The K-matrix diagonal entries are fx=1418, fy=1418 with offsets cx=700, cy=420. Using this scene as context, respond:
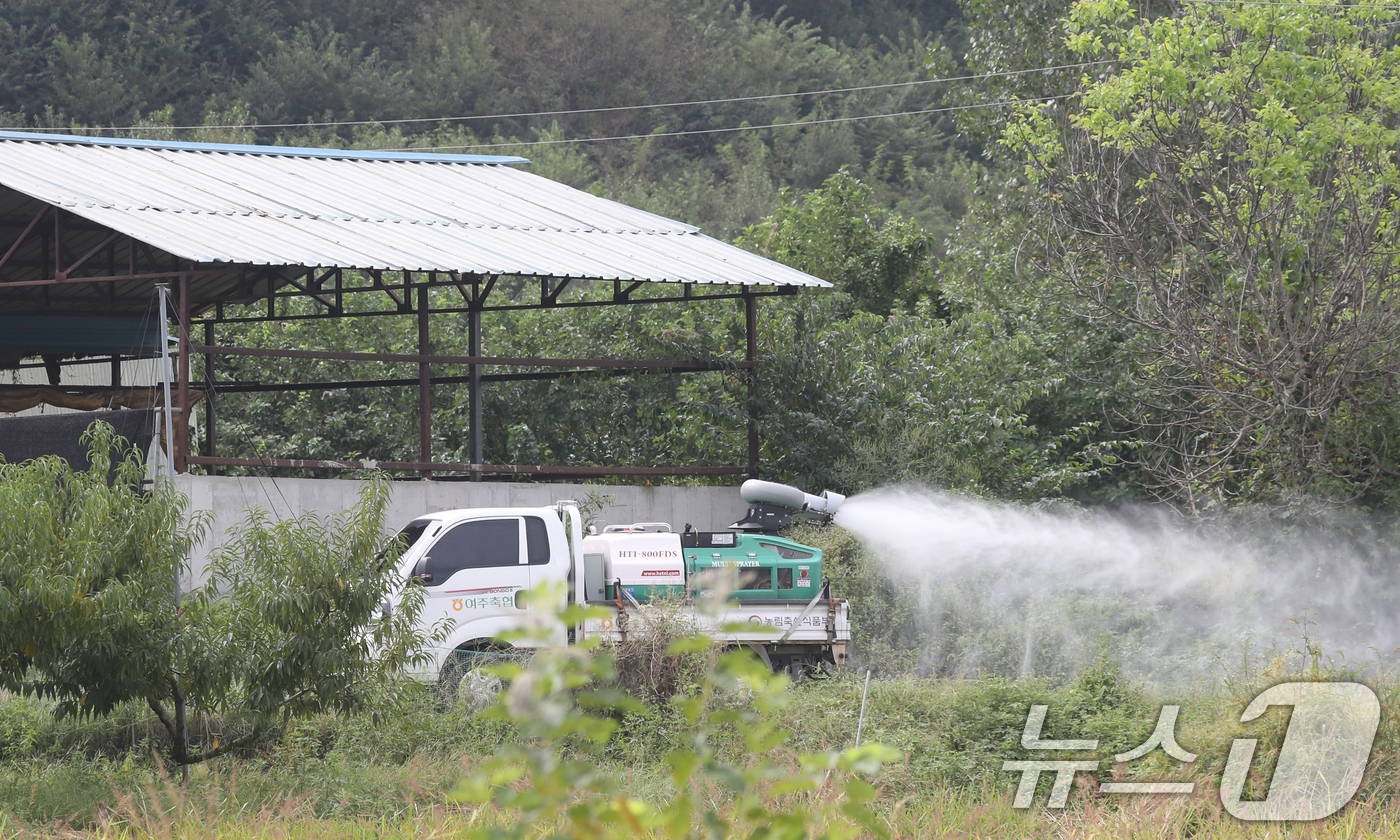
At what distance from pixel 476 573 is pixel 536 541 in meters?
0.67

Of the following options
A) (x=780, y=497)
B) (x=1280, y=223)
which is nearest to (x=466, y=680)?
(x=780, y=497)

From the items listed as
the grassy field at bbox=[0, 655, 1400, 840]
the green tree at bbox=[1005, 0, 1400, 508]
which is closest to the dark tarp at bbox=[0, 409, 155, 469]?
the grassy field at bbox=[0, 655, 1400, 840]

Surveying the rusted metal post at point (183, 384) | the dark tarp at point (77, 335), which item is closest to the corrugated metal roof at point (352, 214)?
Answer: the rusted metal post at point (183, 384)

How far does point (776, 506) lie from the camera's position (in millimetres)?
17219

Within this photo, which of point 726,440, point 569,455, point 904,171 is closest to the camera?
point 726,440

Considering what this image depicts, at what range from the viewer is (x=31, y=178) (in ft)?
59.9

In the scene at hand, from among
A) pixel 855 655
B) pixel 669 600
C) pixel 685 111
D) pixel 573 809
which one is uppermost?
pixel 685 111

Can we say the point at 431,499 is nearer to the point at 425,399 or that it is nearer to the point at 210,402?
the point at 425,399

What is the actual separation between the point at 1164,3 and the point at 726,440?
13162mm

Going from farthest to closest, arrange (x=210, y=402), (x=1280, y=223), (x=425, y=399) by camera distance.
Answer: (x=210, y=402)
(x=425, y=399)
(x=1280, y=223)

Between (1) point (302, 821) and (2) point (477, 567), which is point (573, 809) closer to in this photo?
(1) point (302, 821)

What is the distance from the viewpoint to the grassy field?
29.6 feet

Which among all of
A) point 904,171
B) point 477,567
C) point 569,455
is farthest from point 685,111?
point 477,567

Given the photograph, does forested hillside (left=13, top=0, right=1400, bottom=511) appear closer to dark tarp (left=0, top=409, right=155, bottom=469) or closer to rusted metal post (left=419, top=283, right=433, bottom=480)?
rusted metal post (left=419, top=283, right=433, bottom=480)
